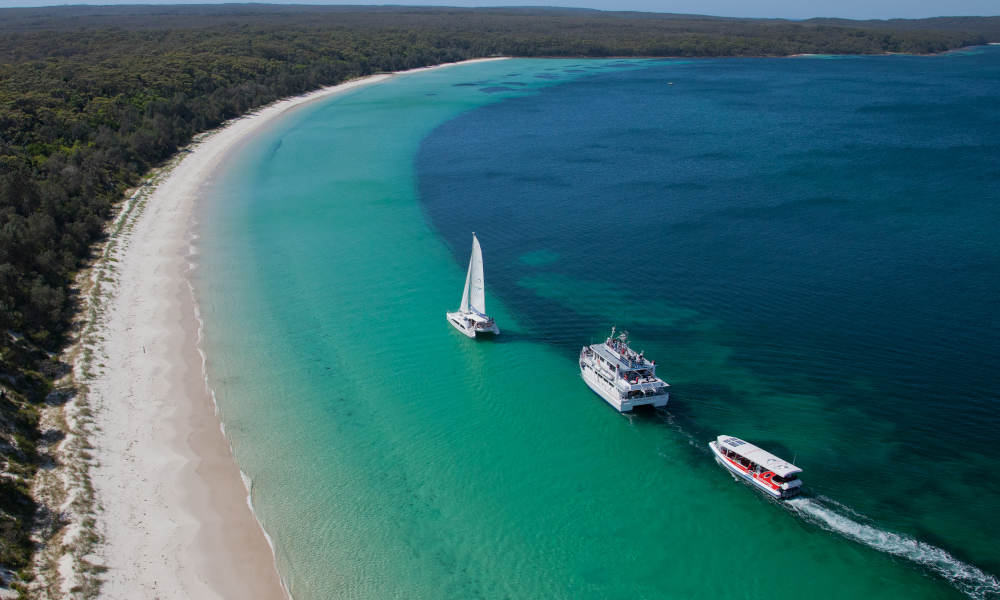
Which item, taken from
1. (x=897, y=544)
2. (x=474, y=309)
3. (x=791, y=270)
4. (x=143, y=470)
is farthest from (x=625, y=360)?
(x=143, y=470)

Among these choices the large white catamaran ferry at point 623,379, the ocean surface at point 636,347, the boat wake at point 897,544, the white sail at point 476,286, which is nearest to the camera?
the boat wake at point 897,544

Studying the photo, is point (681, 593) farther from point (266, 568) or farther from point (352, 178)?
point (352, 178)

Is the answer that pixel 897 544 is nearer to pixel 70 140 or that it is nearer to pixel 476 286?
pixel 476 286

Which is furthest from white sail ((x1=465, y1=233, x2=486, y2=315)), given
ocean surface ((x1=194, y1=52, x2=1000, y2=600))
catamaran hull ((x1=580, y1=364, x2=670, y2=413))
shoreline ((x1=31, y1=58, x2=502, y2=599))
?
shoreline ((x1=31, y1=58, x2=502, y2=599))

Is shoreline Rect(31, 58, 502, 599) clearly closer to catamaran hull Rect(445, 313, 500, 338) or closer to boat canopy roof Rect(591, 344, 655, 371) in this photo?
catamaran hull Rect(445, 313, 500, 338)

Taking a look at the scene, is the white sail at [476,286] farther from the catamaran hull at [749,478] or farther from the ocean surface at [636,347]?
the catamaran hull at [749,478]

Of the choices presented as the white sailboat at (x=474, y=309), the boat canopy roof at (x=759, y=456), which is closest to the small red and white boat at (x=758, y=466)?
the boat canopy roof at (x=759, y=456)
